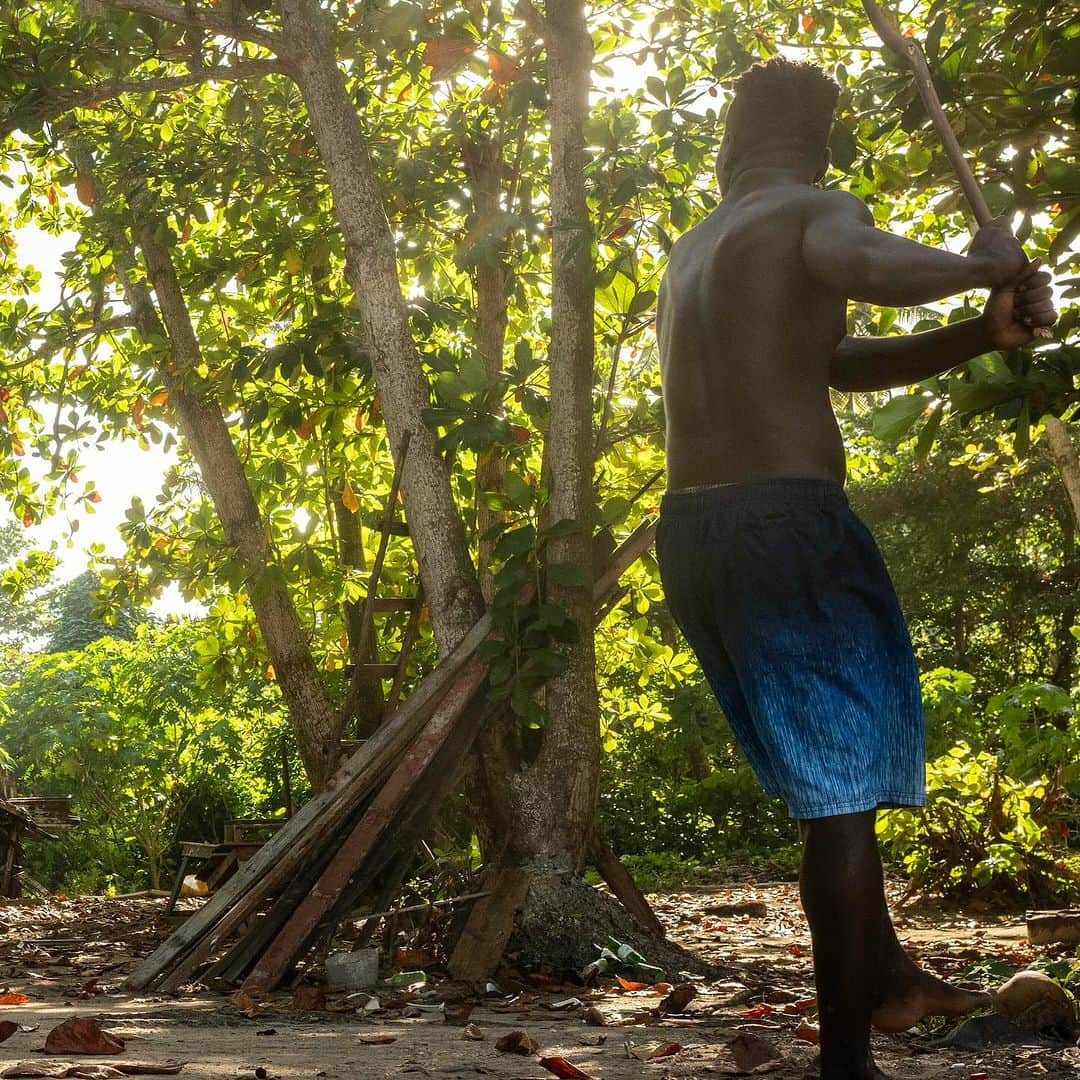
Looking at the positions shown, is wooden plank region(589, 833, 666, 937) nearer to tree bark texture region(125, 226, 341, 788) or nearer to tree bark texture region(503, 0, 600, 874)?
tree bark texture region(503, 0, 600, 874)

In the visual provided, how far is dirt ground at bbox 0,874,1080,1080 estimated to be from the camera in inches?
98.5

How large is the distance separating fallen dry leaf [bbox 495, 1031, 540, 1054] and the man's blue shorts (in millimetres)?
871

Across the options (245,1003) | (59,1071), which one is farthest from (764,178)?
(245,1003)

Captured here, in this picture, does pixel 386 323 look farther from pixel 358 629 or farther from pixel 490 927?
pixel 490 927

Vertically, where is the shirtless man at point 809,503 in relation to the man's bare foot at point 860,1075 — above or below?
above

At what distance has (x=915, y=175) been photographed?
Result: 396cm

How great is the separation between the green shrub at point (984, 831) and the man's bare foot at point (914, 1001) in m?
4.15

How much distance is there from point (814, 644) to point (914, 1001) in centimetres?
73

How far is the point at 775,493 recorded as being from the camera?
2.22m

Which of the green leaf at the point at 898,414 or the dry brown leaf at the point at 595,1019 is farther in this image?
the dry brown leaf at the point at 595,1019

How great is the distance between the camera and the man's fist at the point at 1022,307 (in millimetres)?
1986

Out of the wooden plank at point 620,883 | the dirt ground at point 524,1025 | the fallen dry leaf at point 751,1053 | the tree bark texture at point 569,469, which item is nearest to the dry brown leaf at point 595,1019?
the dirt ground at point 524,1025

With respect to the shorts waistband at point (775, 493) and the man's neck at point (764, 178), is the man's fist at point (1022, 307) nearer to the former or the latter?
the shorts waistband at point (775, 493)

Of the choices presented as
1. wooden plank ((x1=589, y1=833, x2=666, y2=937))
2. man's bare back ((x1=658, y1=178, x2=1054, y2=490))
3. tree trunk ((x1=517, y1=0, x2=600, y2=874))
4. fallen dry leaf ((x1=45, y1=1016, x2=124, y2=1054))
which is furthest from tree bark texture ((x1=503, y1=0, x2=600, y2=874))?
man's bare back ((x1=658, y1=178, x2=1054, y2=490))
